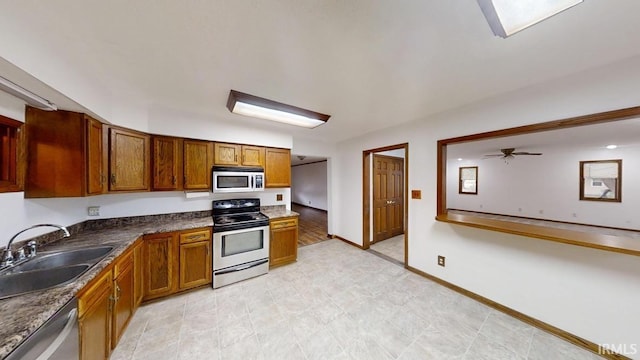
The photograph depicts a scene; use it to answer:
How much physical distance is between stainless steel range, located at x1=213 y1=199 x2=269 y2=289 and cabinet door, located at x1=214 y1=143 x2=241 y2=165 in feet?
2.11

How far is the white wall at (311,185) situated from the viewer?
27.0ft

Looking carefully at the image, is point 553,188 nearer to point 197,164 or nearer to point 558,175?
point 558,175

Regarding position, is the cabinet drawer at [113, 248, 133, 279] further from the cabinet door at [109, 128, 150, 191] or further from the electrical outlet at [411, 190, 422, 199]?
the electrical outlet at [411, 190, 422, 199]

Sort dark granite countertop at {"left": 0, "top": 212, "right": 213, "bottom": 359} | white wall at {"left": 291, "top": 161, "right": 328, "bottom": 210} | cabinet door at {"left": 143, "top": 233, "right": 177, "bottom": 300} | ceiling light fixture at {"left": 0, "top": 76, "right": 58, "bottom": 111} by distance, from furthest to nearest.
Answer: white wall at {"left": 291, "top": 161, "right": 328, "bottom": 210}
cabinet door at {"left": 143, "top": 233, "right": 177, "bottom": 300}
ceiling light fixture at {"left": 0, "top": 76, "right": 58, "bottom": 111}
dark granite countertop at {"left": 0, "top": 212, "right": 213, "bottom": 359}

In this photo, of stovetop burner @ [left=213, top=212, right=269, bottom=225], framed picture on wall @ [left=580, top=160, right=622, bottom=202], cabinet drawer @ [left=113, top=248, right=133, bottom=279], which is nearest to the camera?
cabinet drawer @ [left=113, top=248, right=133, bottom=279]

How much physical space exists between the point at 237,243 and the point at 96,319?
1.45m

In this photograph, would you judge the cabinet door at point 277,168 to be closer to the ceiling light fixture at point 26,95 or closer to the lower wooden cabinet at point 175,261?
the lower wooden cabinet at point 175,261

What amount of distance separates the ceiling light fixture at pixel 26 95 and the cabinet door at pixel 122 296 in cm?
139

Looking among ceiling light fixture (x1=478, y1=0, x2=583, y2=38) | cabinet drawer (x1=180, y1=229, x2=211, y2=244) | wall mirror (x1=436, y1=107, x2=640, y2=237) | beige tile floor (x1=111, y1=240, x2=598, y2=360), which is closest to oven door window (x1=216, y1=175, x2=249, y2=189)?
cabinet drawer (x1=180, y1=229, x2=211, y2=244)

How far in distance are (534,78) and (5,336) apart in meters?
3.75

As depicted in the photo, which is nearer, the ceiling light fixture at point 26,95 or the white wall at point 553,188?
the ceiling light fixture at point 26,95

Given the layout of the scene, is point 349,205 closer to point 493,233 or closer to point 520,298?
point 493,233

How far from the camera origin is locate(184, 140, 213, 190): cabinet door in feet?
8.86

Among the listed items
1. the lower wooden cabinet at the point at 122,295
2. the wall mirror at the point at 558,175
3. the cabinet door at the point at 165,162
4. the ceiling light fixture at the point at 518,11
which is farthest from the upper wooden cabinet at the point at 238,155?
the wall mirror at the point at 558,175
